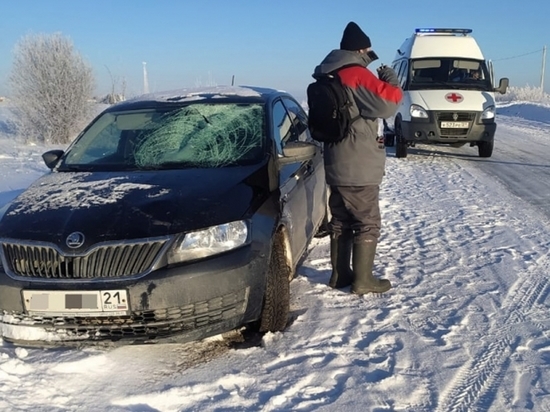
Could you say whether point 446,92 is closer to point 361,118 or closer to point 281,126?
point 281,126

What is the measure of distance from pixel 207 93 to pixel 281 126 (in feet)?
2.61

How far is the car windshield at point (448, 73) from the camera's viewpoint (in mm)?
11047

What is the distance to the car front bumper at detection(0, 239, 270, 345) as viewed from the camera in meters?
2.80

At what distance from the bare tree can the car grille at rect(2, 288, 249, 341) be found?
62.0 feet

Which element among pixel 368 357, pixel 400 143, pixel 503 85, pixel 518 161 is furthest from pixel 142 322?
pixel 503 85

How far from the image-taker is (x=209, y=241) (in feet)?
9.72

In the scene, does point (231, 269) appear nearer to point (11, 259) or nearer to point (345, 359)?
point (345, 359)

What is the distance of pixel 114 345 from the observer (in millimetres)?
2930

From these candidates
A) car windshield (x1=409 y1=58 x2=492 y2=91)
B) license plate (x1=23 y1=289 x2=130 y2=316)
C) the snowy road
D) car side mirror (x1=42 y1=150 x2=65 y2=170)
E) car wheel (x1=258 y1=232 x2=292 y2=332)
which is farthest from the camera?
car windshield (x1=409 y1=58 x2=492 y2=91)

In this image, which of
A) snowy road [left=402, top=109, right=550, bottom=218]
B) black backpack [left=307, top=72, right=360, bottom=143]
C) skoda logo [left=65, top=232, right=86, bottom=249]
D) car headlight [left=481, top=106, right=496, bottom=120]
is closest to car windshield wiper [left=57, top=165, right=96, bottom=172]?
skoda logo [left=65, top=232, right=86, bottom=249]

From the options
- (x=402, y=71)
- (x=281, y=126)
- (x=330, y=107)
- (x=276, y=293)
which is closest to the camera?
(x=276, y=293)

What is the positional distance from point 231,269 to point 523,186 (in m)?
6.58

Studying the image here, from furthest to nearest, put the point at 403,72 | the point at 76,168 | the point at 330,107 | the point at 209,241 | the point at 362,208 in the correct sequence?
1. the point at 403,72
2. the point at 76,168
3. the point at 362,208
4. the point at 330,107
5. the point at 209,241

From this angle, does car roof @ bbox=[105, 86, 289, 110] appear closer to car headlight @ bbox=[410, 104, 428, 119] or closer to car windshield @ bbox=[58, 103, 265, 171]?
car windshield @ bbox=[58, 103, 265, 171]
